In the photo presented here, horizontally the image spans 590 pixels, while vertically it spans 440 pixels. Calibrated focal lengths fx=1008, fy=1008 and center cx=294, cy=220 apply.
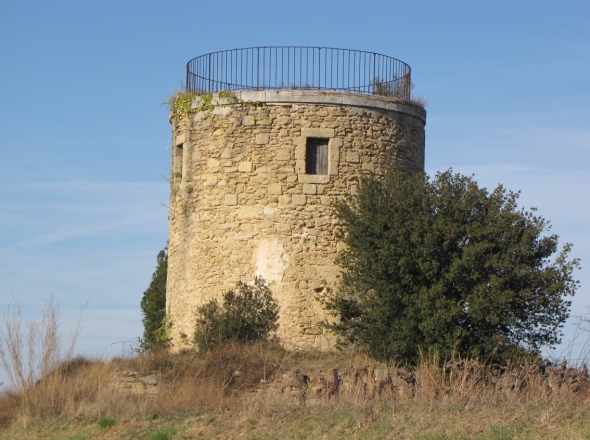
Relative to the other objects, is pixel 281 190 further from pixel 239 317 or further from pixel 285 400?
pixel 285 400

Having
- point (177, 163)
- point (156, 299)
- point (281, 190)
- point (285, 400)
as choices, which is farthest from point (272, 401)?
point (156, 299)

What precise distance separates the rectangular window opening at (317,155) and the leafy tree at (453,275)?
1952 mm

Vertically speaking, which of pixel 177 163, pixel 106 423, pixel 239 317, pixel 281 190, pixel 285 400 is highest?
pixel 177 163

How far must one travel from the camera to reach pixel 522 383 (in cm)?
1593

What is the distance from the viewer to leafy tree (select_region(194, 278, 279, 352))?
1995cm

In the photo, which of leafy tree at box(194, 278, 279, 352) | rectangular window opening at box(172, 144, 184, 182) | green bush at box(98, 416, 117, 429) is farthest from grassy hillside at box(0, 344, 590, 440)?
rectangular window opening at box(172, 144, 184, 182)

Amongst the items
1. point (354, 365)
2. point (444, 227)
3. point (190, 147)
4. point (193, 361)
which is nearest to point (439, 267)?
point (444, 227)

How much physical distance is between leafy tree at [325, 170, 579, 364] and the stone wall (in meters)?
1.35

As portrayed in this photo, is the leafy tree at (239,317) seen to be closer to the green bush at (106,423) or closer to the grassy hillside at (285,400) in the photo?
the grassy hillside at (285,400)

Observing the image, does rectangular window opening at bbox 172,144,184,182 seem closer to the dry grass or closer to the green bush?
the dry grass

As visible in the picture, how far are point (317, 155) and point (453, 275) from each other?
422 cm

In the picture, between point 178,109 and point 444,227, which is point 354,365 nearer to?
point 444,227

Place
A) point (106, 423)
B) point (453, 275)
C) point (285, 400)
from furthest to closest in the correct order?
point (453, 275) → point (285, 400) → point (106, 423)

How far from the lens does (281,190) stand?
20.5m
